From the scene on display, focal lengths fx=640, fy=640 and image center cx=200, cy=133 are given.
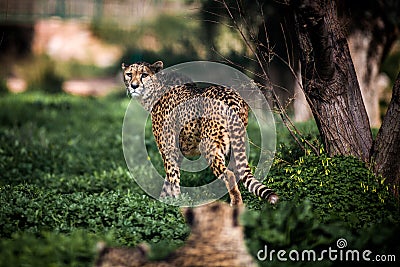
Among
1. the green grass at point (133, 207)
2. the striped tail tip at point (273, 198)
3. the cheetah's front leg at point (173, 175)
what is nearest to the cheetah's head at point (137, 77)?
the cheetah's front leg at point (173, 175)

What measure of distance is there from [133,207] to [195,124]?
119 centimetres

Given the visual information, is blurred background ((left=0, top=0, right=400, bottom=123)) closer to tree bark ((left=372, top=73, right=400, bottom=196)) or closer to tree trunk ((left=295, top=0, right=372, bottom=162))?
tree trunk ((left=295, top=0, right=372, bottom=162))

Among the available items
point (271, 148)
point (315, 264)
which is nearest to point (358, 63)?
point (271, 148)

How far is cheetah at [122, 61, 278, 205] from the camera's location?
6.67 metres

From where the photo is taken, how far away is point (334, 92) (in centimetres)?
689

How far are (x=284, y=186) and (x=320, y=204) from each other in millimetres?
516

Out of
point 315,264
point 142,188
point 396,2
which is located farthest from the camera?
point 396,2

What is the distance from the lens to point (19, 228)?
5.99 meters

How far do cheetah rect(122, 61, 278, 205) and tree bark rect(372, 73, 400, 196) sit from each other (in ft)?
4.28

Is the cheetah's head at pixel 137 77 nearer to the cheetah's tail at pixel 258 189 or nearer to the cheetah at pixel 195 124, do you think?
the cheetah at pixel 195 124

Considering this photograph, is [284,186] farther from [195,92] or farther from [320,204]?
[195,92]

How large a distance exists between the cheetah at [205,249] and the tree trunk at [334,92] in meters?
2.19

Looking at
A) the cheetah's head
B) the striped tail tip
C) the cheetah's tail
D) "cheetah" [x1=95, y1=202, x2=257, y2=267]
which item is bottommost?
"cheetah" [x1=95, y1=202, x2=257, y2=267]

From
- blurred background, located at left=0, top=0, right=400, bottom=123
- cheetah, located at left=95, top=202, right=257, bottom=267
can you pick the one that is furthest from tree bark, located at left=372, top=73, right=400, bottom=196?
blurred background, located at left=0, top=0, right=400, bottom=123
